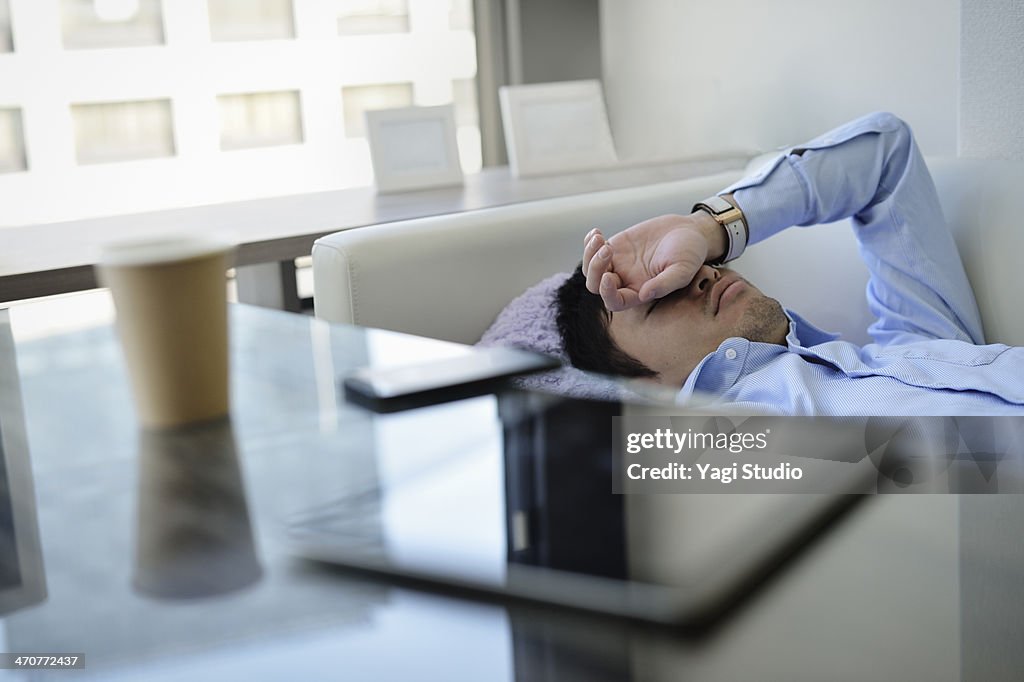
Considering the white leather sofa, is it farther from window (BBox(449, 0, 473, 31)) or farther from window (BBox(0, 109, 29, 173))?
window (BBox(449, 0, 473, 31))

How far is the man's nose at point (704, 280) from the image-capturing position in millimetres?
1337

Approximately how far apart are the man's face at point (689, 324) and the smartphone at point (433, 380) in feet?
1.99

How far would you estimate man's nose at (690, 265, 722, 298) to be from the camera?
4.39 ft

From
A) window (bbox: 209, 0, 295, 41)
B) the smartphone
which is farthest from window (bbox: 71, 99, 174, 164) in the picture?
Answer: the smartphone

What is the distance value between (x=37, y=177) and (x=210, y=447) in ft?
8.58

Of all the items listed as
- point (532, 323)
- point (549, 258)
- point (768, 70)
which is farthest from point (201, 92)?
point (532, 323)

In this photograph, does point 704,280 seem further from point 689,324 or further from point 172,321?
point 172,321

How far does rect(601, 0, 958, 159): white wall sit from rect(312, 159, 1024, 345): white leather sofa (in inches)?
33.8

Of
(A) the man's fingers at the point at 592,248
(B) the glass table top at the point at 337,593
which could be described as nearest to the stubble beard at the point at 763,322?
(A) the man's fingers at the point at 592,248

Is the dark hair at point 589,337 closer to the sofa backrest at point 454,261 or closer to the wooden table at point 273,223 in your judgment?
the sofa backrest at point 454,261

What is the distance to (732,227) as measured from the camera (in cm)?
143

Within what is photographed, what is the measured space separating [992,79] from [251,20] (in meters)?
2.23

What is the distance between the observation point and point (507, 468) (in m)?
0.54

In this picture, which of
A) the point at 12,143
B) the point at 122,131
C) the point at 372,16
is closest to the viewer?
the point at 12,143
